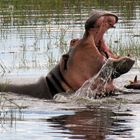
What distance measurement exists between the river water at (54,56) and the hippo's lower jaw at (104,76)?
50 centimetres

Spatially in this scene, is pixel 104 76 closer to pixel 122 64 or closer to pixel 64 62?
pixel 122 64

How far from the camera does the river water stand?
7566mm

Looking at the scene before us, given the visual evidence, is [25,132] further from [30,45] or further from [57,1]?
[57,1]

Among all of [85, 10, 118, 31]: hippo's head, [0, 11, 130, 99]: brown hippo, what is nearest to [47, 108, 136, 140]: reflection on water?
[0, 11, 130, 99]: brown hippo

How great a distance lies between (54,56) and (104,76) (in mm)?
4654

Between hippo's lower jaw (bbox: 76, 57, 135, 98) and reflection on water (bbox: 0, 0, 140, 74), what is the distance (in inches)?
112

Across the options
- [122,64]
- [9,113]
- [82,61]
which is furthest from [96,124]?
[82,61]

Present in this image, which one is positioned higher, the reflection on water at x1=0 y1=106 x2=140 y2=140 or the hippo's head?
the hippo's head

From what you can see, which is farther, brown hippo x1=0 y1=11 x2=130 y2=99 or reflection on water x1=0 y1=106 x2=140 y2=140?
brown hippo x1=0 y1=11 x2=130 y2=99

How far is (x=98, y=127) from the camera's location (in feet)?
25.4

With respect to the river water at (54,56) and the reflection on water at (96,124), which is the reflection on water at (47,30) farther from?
the reflection on water at (96,124)

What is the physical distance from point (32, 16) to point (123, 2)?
5739mm

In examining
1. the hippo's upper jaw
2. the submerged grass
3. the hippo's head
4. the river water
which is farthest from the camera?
the hippo's head

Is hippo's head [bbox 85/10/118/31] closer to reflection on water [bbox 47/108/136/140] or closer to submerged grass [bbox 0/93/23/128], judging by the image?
reflection on water [bbox 47/108/136/140]
